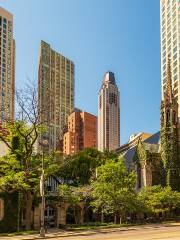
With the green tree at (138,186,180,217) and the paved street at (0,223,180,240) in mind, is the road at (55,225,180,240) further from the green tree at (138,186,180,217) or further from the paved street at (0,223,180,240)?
the green tree at (138,186,180,217)

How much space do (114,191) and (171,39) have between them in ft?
338

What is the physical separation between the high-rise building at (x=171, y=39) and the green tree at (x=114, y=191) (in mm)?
79993

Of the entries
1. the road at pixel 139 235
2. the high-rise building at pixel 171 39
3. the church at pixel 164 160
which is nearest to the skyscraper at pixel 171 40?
the high-rise building at pixel 171 39

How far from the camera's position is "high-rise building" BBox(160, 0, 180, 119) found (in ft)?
459

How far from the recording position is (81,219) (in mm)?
59062

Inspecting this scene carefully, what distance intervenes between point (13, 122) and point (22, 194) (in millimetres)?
8694

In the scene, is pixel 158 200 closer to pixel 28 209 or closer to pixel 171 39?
pixel 28 209

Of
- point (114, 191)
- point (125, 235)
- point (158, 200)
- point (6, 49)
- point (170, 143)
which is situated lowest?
point (125, 235)

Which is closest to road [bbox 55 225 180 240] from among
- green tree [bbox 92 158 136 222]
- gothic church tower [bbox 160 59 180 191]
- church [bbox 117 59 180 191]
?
green tree [bbox 92 158 136 222]

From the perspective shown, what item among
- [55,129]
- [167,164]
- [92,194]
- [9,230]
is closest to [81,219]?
[92,194]

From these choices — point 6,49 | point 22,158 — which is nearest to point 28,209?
point 22,158

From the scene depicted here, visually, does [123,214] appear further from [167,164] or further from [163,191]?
[167,164]

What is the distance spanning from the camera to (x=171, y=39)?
148m

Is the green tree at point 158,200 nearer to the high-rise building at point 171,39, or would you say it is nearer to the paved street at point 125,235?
the paved street at point 125,235
